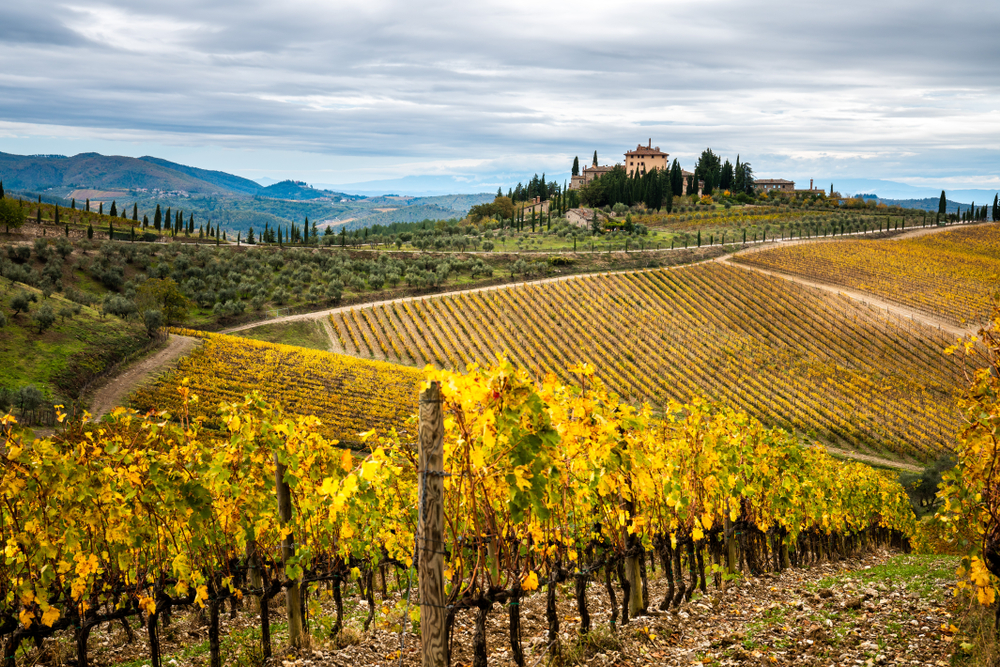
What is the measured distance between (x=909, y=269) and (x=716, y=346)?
40.9 m

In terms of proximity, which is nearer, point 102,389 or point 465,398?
point 465,398

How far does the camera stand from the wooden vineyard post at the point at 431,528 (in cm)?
488

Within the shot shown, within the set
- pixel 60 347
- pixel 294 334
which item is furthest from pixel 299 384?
pixel 294 334

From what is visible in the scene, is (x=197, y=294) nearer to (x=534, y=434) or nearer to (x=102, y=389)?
(x=102, y=389)

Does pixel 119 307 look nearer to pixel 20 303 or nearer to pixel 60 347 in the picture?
pixel 20 303

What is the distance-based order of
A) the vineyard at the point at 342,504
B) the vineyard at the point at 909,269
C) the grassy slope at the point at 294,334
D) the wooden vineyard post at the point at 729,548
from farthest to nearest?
the vineyard at the point at 909,269, the grassy slope at the point at 294,334, the wooden vineyard post at the point at 729,548, the vineyard at the point at 342,504

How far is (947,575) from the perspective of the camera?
1244 centimetres

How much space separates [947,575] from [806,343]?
1775 inches

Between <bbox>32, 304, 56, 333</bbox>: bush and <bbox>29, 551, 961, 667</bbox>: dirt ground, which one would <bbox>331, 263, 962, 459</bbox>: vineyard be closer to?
<bbox>32, 304, 56, 333</bbox>: bush

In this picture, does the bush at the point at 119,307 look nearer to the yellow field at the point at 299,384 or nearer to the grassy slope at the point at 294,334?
the grassy slope at the point at 294,334

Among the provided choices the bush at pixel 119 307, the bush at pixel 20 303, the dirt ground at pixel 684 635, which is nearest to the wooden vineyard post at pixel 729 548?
the dirt ground at pixel 684 635

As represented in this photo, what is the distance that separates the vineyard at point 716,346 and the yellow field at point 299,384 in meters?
7.41

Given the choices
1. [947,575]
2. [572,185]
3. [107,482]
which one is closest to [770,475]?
[947,575]

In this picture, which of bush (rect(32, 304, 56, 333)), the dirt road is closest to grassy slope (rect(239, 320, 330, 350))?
the dirt road
